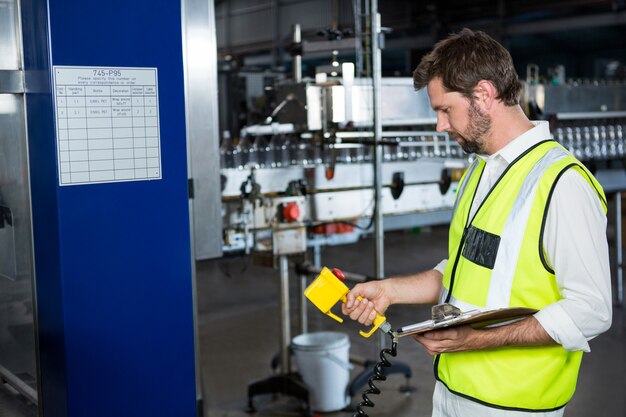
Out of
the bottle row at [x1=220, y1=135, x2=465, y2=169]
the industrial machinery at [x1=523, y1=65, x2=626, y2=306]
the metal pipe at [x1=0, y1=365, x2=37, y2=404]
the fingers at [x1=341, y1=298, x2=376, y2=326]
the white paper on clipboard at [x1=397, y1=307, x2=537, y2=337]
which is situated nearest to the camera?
the white paper on clipboard at [x1=397, y1=307, x2=537, y2=337]

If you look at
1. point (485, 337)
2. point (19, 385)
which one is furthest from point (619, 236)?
point (19, 385)

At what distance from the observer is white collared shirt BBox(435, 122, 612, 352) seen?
128 centimetres

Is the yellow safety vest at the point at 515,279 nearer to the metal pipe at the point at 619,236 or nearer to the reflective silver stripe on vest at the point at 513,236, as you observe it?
the reflective silver stripe on vest at the point at 513,236

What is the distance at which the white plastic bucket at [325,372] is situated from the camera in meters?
3.16

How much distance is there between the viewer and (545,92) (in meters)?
4.48

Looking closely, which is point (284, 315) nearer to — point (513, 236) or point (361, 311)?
point (361, 311)

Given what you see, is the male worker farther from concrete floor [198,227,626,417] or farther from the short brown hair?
concrete floor [198,227,626,417]

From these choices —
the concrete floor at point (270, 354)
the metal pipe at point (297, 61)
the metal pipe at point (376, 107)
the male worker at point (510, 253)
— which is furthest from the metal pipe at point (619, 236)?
the male worker at point (510, 253)

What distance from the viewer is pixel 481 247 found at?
143 centimetres

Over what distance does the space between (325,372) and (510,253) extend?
6.33ft

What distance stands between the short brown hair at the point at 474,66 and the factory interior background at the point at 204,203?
741 millimetres

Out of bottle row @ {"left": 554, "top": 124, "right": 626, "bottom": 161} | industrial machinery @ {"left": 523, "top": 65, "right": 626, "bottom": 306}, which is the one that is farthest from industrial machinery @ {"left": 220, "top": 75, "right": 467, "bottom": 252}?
bottle row @ {"left": 554, "top": 124, "right": 626, "bottom": 161}

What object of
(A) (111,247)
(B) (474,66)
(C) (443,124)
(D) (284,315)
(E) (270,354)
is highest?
(B) (474,66)

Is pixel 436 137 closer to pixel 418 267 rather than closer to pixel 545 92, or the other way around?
pixel 545 92
